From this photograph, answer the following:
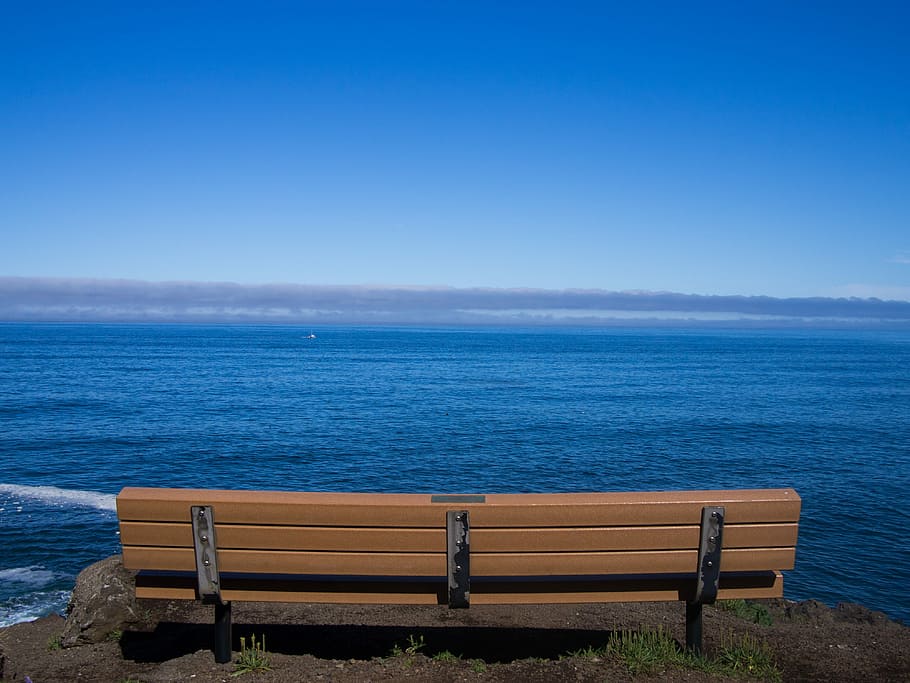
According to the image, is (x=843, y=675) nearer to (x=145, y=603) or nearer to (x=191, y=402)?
(x=145, y=603)

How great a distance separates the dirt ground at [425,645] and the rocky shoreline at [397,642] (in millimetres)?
13

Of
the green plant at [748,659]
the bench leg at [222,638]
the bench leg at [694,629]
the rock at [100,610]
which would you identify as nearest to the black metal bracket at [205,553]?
the bench leg at [222,638]

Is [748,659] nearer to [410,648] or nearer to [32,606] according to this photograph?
[410,648]

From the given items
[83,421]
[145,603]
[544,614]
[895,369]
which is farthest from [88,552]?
[895,369]

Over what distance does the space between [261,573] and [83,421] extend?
29356 millimetres

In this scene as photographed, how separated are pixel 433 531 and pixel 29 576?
10.7 meters

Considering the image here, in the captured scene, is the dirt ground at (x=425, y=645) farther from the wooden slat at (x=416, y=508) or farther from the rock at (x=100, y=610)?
the wooden slat at (x=416, y=508)

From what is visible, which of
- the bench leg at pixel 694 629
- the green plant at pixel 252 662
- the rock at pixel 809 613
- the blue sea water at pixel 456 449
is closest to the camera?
the green plant at pixel 252 662

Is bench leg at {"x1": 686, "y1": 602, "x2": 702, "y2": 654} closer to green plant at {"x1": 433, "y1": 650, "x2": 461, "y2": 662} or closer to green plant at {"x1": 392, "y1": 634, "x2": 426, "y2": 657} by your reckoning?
green plant at {"x1": 433, "y1": 650, "x2": 461, "y2": 662}

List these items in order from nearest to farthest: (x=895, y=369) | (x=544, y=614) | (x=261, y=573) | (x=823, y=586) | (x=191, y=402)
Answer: (x=261, y=573), (x=544, y=614), (x=823, y=586), (x=191, y=402), (x=895, y=369)

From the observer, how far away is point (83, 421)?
29.9 meters

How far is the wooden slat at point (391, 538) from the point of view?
4.50m

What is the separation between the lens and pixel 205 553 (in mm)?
4590

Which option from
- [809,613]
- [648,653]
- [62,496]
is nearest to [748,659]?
[648,653]
